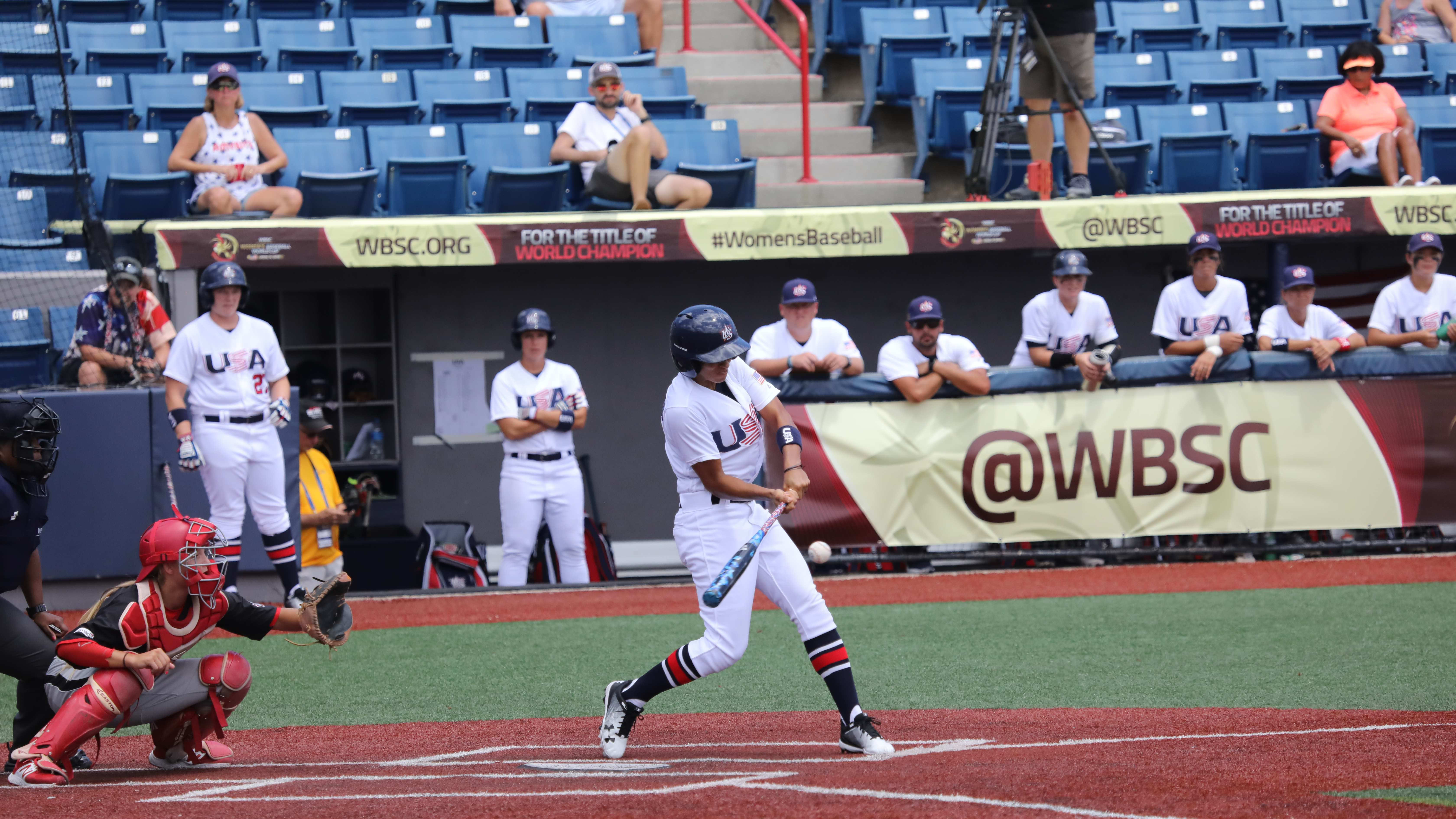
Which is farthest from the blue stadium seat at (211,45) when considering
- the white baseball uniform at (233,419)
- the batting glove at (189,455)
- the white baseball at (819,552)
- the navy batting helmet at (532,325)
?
the white baseball at (819,552)

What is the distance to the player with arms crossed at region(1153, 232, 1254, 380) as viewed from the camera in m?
9.47

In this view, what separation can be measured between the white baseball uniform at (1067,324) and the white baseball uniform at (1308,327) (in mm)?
1099

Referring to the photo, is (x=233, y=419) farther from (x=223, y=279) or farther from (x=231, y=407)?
(x=223, y=279)

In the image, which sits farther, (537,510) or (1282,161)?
(1282,161)

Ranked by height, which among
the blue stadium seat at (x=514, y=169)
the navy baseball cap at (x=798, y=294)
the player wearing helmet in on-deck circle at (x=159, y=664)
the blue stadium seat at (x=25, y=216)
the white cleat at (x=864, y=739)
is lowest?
the white cleat at (x=864, y=739)

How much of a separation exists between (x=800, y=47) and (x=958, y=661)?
860cm

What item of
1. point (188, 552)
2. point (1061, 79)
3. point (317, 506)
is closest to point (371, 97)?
point (317, 506)

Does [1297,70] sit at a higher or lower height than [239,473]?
higher

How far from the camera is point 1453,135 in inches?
446

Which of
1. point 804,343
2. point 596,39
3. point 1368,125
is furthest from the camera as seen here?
point 596,39

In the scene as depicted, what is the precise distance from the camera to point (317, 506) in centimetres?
927

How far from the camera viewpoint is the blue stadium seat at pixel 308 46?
12.3 m

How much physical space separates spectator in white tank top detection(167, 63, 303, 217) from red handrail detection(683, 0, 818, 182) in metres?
4.09

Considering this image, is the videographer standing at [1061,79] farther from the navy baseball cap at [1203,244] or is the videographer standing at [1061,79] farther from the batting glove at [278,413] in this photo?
the batting glove at [278,413]
